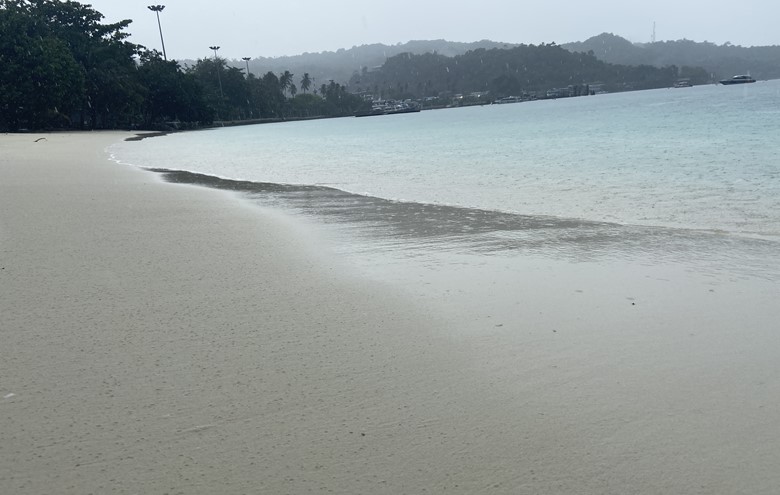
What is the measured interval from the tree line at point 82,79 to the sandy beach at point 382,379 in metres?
→ 58.7

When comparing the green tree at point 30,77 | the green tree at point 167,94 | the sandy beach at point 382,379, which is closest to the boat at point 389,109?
the green tree at point 167,94

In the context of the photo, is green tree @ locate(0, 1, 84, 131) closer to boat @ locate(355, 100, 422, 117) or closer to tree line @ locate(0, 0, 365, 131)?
tree line @ locate(0, 0, 365, 131)

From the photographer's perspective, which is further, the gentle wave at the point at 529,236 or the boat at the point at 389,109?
the boat at the point at 389,109

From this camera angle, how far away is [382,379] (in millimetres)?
3406

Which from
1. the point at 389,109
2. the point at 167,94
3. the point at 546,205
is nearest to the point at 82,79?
the point at 167,94

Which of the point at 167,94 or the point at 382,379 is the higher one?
the point at 167,94

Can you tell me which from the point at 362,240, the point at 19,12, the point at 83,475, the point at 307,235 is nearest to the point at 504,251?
the point at 362,240

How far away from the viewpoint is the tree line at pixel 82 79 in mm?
56000

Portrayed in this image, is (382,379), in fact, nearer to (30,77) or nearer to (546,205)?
(546,205)

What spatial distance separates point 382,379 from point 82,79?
222ft

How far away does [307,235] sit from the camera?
311 inches

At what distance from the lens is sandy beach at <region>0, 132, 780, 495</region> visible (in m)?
2.54

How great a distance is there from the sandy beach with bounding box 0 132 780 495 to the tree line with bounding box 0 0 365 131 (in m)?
58.7

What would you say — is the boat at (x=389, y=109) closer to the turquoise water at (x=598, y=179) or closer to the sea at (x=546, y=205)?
the turquoise water at (x=598, y=179)
